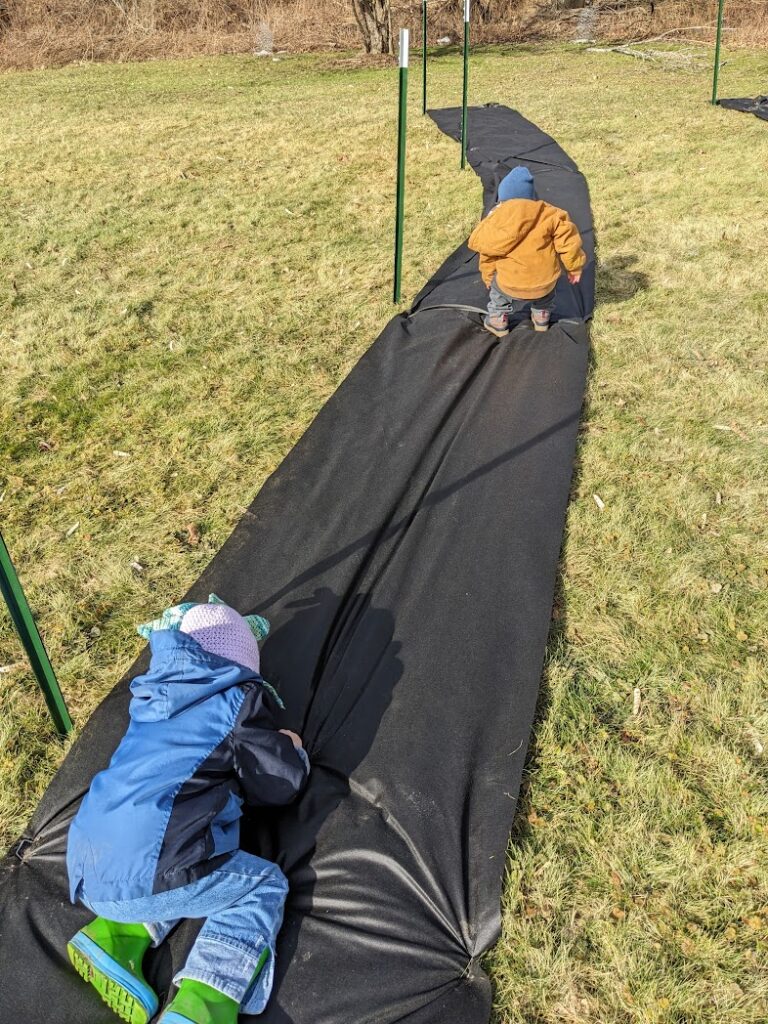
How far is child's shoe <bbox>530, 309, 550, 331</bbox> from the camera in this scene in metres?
4.99

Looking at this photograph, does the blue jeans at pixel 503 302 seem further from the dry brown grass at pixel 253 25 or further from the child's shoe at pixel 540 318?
the dry brown grass at pixel 253 25

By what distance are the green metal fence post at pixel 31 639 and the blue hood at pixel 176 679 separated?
53 cm

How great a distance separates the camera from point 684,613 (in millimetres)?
3135

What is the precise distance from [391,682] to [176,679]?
0.94 meters

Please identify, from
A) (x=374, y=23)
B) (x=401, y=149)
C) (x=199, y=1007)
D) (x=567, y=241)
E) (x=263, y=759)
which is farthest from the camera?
(x=374, y=23)

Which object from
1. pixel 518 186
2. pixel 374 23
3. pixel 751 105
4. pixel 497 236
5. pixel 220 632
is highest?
pixel 374 23

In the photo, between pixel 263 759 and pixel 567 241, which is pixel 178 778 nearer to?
pixel 263 759

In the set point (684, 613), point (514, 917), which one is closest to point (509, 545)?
point (684, 613)

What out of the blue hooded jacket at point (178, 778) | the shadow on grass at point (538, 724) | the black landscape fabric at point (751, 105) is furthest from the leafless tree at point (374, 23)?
the blue hooded jacket at point (178, 778)

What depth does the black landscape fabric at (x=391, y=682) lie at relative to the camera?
2.00 meters

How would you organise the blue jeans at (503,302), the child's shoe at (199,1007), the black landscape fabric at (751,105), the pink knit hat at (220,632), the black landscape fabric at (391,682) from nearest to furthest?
the child's shoe at (199,1007) → the black landscape fabric at (391,682) → the pink knit hat at (220,632) → the blue jeans at (503,302) → the black landscape fabric at (751,105)

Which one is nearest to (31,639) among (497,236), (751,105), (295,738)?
(295,738)

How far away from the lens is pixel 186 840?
1.95 metres

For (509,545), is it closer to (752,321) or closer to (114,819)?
(114,819)
